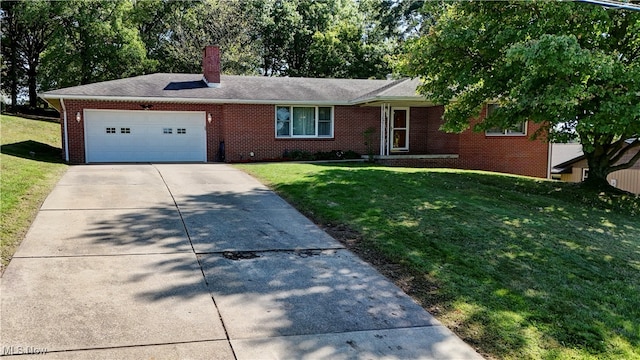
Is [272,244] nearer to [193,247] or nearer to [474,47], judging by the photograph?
[193,247]

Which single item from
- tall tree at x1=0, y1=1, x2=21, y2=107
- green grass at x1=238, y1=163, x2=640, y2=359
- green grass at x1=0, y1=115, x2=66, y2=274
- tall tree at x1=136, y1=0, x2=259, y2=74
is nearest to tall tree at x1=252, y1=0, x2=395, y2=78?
tall tree at x1=136, y1=0, x2=259, y2=74

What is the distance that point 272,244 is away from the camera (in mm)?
6320

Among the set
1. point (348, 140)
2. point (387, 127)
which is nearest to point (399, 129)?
point (387, 127)

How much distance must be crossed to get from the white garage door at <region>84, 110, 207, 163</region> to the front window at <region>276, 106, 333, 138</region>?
3030mm

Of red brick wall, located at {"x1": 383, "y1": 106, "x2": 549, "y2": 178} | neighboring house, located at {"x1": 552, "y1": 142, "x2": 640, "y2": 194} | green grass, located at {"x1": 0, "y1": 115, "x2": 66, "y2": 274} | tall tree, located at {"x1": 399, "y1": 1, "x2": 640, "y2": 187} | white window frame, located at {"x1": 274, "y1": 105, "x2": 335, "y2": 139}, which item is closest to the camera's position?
green grass, located at {"x1": 0, "y1": 115, "x2": 66, "y2": 274}

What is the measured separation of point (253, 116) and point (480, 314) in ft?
48.7

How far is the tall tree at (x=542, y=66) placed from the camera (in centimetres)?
980

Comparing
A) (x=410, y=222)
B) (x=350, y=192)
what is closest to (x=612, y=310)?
(x=410, y=222)

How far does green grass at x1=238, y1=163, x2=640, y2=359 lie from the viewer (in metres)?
4.23

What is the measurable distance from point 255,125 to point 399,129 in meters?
6.08

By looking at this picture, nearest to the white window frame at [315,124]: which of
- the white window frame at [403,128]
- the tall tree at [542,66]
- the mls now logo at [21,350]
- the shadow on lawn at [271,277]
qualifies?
the white window frame at [403,128]

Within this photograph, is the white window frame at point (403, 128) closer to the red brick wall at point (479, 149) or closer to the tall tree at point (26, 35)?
the red brick wall at point (479, 149)

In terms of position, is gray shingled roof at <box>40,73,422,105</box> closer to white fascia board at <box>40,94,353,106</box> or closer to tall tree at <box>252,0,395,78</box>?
white fascia board at <box>40,94,353,106</box>

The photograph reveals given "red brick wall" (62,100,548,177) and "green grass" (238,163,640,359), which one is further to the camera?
"red brick wall" (62,100,548,177)
